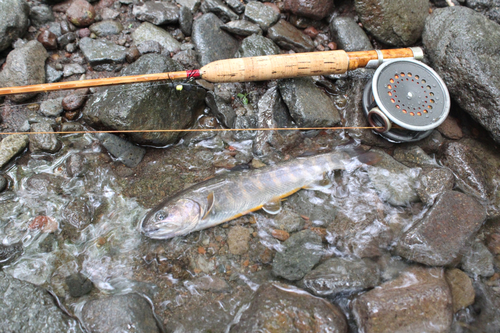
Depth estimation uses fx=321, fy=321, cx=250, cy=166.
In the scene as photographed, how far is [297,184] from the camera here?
12.5 ft

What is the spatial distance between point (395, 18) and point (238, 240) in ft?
12.2

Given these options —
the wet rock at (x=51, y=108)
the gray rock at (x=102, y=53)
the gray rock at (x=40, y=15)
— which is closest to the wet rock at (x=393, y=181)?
the gray rock at (x=102, y=53)

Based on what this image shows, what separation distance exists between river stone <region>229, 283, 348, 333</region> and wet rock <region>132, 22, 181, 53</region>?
3569mm

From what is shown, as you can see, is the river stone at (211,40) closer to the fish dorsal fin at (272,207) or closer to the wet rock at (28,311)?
the fish dorsal fin at (272,207)

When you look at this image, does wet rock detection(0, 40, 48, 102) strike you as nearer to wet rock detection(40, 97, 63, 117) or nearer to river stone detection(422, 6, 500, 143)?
wet rock detection(40, 97, 63, 117)

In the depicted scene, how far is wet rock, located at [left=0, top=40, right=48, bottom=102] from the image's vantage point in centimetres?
415

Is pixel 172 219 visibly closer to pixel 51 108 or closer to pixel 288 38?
pixel 51 108

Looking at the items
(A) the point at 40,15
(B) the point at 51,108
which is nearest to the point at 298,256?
(B) the point at 51,108

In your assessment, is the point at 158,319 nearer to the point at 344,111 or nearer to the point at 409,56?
the point at 344,111

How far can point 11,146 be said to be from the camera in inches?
149

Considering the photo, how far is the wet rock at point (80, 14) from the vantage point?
185 inches

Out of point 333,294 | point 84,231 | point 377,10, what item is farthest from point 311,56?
point 84,231

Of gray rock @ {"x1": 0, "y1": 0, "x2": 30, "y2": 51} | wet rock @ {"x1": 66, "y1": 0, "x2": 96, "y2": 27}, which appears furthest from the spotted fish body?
gray rock @ {"x1": 0, "y1": 0, "x2": 30, "y2": 51}

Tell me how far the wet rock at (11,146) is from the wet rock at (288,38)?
354 cm
